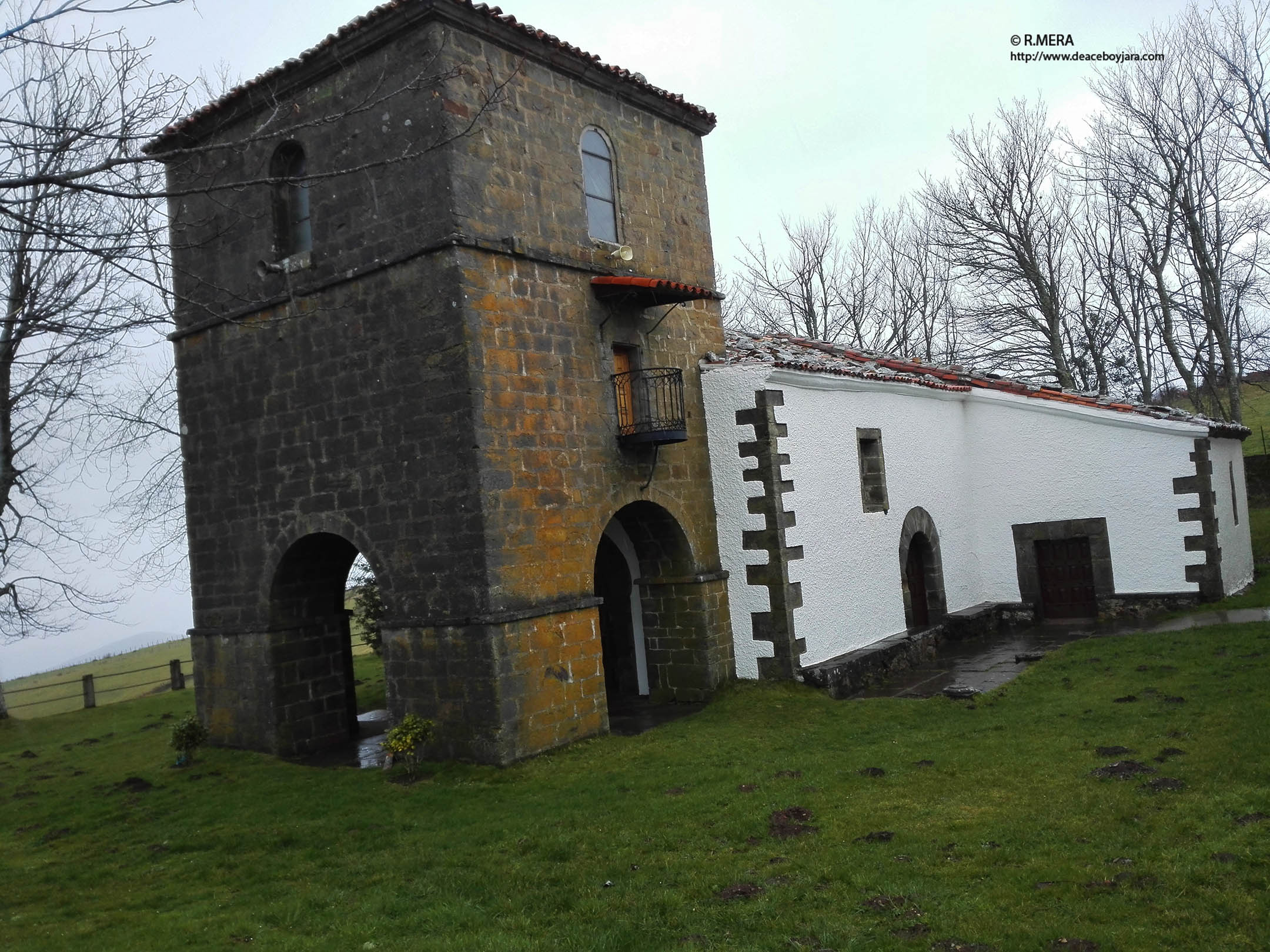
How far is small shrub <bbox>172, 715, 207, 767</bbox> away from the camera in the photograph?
10.9 metres

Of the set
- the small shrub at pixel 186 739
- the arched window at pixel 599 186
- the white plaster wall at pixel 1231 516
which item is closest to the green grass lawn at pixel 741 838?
the small shrub at pixel 186 739

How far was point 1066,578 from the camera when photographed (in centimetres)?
1473

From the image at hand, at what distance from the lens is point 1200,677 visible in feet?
31.0

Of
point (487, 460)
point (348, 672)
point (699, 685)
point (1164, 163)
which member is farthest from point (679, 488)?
point (1164, 163)

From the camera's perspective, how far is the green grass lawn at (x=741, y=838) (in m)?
5.04

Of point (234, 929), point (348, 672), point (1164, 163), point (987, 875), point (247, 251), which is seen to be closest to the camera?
point (987, 875)

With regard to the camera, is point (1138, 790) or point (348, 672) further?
point (348, 672)

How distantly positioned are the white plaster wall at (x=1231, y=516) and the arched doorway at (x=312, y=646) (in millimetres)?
11501

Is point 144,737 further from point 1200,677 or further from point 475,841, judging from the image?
point 1200,677

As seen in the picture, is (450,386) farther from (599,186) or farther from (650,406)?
(599,186)

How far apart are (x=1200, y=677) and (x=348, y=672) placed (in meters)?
9.00

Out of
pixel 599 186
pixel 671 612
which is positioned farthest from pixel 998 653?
pixel 599 186

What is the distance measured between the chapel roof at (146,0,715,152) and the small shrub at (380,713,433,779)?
5373mm

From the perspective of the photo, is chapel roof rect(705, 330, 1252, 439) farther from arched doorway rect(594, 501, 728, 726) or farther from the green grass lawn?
the green grass lawn
